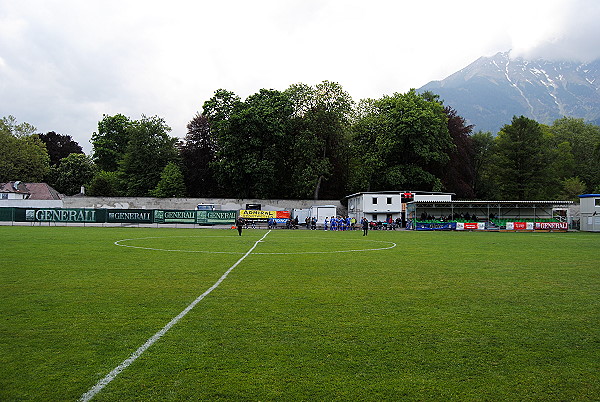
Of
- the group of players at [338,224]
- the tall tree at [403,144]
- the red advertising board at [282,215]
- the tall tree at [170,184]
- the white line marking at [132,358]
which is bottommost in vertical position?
the white line marking at [132,358]

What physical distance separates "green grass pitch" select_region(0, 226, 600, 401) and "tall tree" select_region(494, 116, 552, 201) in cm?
5392

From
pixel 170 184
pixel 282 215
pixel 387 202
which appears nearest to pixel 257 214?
pixel 282 215

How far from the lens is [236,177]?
200 ft

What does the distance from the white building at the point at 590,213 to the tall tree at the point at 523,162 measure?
1192cm

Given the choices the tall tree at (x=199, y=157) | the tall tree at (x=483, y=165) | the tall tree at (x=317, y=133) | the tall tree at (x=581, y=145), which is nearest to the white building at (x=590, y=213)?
the tall tree at (x=483, y=165)

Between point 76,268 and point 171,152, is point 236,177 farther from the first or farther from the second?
point 76,268

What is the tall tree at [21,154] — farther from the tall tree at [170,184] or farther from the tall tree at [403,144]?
the tall tree at [403,144]

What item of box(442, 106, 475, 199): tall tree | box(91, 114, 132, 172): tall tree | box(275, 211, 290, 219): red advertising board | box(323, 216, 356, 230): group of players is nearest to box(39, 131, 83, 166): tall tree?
box(91, 114, 132, 172): tall tree

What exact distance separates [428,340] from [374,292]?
3.83 m

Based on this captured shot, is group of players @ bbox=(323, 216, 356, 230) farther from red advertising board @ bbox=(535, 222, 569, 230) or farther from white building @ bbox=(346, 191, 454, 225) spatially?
red advertising board @ bbox=(535, 222, 569, 230)

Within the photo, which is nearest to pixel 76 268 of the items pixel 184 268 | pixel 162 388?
pixel 184 268

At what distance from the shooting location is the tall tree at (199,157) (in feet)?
222

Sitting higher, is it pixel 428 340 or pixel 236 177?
pixel 236 177

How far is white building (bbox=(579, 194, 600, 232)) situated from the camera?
49.2m
